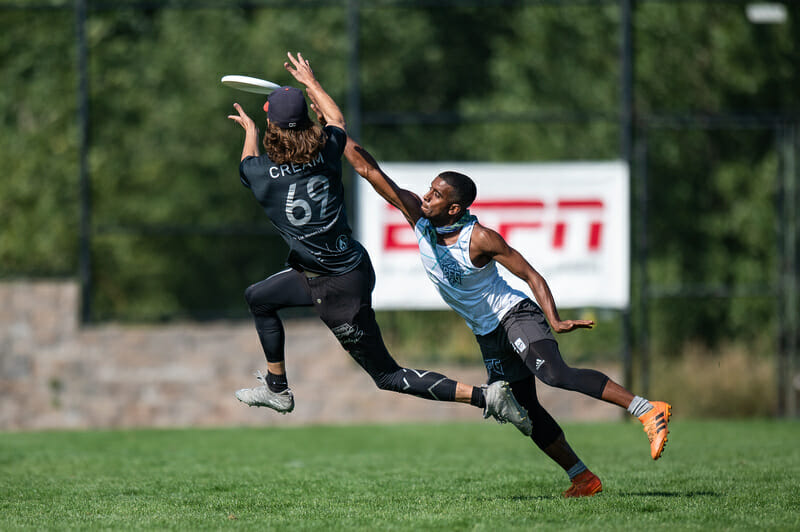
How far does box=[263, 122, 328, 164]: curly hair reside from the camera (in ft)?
23.6

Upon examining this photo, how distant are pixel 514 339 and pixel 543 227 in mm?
7872

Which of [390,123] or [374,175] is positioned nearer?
[374,175]

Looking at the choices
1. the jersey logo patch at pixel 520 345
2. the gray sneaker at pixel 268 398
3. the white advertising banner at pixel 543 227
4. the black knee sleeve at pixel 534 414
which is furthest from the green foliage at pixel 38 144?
the jersey logo patch at pixel 520 345

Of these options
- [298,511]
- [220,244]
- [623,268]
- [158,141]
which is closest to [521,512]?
[298,511]

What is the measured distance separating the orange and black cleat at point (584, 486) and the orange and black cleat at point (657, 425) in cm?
85

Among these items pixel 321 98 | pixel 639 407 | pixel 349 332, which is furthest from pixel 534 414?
pixel 321 98

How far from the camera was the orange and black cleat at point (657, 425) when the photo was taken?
23.3 ft

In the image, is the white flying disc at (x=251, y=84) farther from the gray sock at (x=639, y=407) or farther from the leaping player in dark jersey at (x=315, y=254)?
the gray sock at (x=639, y=407)

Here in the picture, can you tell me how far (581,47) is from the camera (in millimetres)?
22906

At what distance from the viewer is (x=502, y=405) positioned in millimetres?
7316

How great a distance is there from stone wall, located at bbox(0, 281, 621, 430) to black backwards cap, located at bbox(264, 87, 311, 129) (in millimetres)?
8284

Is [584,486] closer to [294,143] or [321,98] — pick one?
[294,143]

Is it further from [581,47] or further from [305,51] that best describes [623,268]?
[305,51]

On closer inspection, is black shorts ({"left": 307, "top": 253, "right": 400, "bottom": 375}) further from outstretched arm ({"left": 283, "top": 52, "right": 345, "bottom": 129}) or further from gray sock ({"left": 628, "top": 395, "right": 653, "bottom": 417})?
gray sock ({"left": 628, "top": 395, "right": 653, "bottom": 417})
